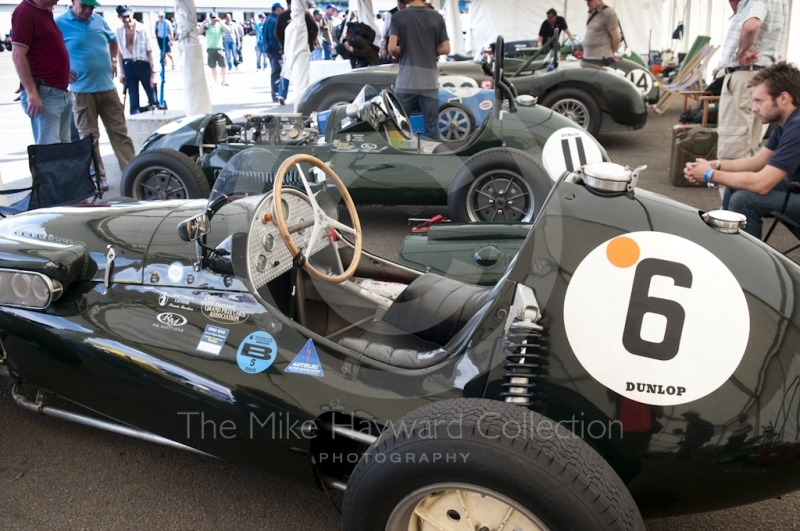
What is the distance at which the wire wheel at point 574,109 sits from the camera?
8383 mm

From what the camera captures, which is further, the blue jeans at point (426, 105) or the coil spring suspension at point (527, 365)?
the blue jeans at point (426, 105)

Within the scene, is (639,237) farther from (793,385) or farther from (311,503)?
(311,503)

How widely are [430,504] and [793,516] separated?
5.01ft

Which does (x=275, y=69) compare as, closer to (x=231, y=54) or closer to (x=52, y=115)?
(x=52, y=115)

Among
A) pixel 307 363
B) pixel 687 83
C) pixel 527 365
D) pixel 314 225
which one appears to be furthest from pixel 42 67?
pixel 687 83

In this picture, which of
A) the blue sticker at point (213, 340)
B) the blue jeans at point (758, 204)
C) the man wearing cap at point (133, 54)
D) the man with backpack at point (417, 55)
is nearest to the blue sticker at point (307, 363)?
the blue sticker at point (213, 340)

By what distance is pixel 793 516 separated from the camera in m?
2.37

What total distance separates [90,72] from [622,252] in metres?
6.23

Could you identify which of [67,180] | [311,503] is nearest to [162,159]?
[67,180]

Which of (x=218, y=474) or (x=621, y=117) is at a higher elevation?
(x=621, y=117)

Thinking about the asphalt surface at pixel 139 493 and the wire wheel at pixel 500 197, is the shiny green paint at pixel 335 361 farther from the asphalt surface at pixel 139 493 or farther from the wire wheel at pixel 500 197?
the wire wheel at pixel 500 197

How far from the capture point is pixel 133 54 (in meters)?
10.5

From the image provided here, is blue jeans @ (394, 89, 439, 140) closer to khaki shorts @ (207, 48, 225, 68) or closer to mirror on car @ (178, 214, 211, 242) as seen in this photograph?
mirror on car @ (178, 214, 211, 242)

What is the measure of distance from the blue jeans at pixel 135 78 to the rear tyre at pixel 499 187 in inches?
297
